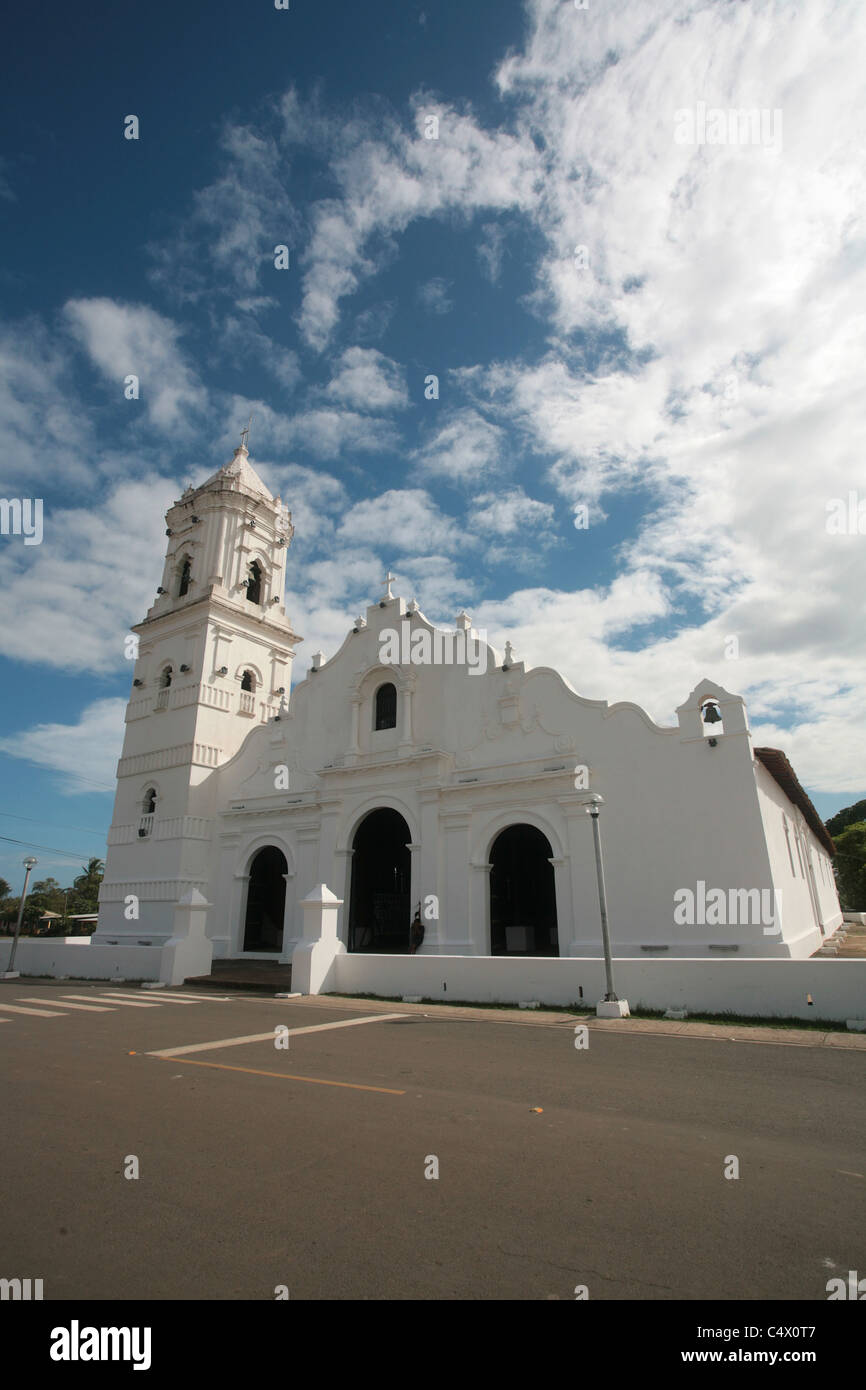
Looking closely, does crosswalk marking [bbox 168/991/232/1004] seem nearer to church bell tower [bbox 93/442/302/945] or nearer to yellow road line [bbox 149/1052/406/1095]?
yellow road line [bbox 149/1052/406/1095]

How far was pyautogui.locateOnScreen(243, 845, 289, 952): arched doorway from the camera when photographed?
74.2 feet

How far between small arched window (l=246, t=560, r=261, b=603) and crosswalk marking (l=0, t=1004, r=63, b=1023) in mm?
17724

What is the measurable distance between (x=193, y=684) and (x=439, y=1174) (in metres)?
22.6

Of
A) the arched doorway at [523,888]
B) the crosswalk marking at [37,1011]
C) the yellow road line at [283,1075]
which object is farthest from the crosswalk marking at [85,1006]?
the arched doorway at [523,888]

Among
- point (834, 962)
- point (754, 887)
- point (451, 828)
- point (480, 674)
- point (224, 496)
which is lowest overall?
point (834, 962)

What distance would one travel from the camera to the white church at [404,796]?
14.8m

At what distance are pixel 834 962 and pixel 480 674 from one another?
11017 millimetres

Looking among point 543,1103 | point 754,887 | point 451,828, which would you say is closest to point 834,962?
point 754,887

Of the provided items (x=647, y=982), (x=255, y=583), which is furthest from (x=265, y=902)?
(x=647, y=982)

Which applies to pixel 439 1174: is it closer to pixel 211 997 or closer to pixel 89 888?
pixel 211 997

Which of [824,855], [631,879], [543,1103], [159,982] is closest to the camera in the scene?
[543,1103]
